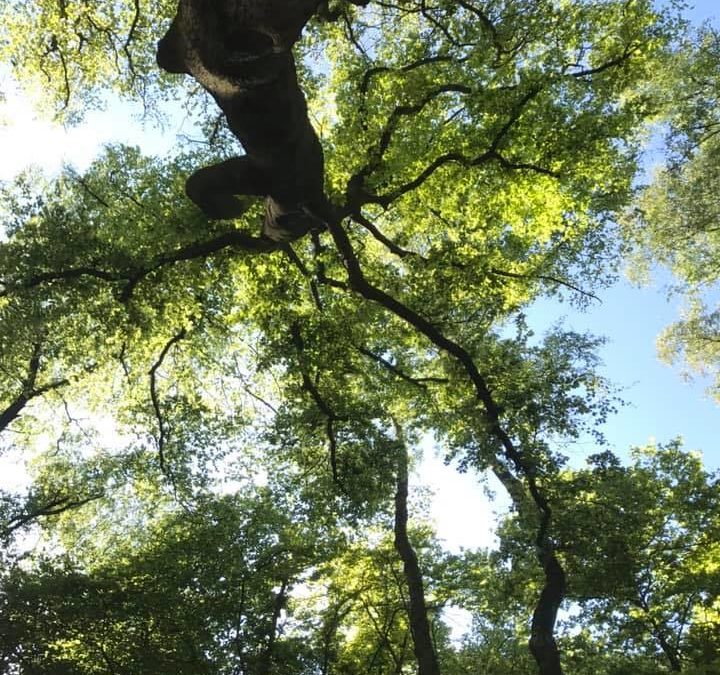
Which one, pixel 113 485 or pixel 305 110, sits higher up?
pixel 113 485

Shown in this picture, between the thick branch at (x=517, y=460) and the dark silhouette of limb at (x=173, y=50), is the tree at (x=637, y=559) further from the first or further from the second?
the dark silhouette of limb at (x=173, y=50)

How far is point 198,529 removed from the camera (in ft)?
46.6

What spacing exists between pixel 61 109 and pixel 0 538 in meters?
11.6

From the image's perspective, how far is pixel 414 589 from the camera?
15.5 metres

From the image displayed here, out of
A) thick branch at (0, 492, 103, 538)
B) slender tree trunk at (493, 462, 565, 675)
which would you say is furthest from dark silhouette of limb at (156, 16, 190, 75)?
thick branch at (0, 492, 103, 538)

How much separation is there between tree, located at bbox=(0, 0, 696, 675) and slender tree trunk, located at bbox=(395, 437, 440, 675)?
88mm

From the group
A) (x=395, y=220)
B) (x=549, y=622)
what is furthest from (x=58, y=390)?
(x=549, y=622)

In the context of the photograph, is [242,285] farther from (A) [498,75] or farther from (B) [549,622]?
(B) [549,622]

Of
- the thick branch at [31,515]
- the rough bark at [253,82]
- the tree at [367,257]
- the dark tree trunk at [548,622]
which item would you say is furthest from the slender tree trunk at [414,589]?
the thick branch at [31,515]

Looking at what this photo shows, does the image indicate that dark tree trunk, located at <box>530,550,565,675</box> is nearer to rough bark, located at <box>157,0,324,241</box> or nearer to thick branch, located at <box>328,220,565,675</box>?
thick branch, located at <box>328,220,565,675</box>

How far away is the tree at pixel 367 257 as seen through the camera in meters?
10.6

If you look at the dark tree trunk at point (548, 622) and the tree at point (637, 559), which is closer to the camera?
the dark tree trunk at point (548, 622)

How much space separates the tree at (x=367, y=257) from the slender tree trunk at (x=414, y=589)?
9 cm

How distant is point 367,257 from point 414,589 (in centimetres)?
982
